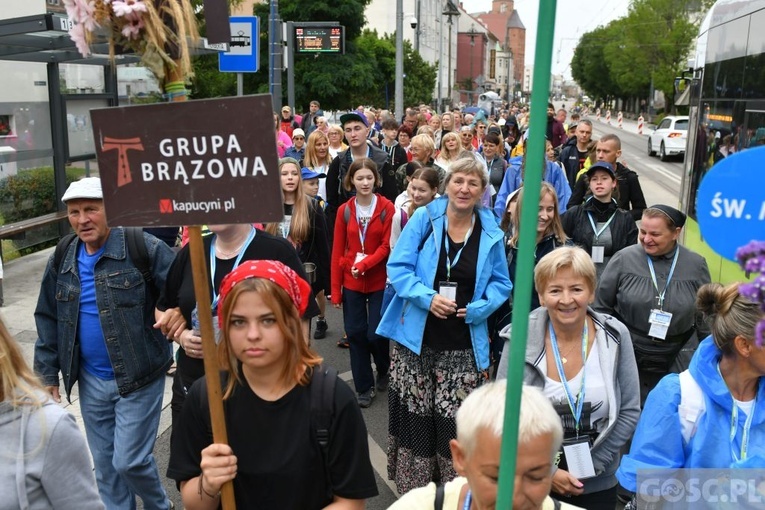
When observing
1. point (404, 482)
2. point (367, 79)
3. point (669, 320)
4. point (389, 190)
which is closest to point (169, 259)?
point (404, 482)

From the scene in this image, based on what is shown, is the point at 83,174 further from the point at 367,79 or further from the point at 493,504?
the point at 367,79

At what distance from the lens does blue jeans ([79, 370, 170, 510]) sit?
389 centimetres

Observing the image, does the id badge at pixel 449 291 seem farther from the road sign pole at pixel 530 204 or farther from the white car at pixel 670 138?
the white car at pixel 670 138

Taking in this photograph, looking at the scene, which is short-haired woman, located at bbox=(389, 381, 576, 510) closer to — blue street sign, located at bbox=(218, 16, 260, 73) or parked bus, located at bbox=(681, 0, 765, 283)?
parked bus, located at bbox=(681, 0, 765, 283)

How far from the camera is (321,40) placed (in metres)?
18.2

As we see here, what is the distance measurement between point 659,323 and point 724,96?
4.17 m

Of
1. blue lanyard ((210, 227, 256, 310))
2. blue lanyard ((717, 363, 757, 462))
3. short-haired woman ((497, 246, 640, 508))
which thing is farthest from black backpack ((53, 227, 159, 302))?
blue lanyard ((717, 363, 757, 462))

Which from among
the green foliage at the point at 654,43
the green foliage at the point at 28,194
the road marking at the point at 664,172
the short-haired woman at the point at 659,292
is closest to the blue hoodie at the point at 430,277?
the short-haired woman at the point at 659,292

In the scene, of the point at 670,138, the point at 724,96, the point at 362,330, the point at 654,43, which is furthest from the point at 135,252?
the point at 654,43

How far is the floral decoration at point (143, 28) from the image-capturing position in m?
2.17

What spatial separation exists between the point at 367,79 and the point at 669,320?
37020 millimetres

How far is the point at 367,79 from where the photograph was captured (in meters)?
40.2

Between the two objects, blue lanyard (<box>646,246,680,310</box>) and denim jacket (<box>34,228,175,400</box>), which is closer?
denim jacket (<box>34,228,175,400</box>)

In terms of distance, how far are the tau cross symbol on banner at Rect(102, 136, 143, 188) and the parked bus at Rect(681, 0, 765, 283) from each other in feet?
15.2
